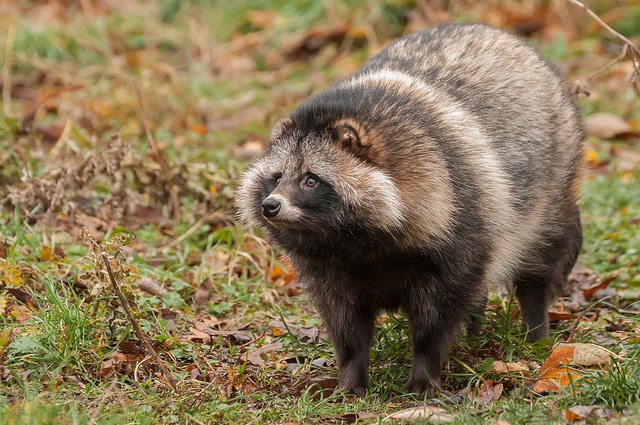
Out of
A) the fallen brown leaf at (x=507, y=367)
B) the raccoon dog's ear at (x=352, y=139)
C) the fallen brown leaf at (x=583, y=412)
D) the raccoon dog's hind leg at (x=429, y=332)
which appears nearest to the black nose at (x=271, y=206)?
the raccoon dog's ear at (x=352, y=139)

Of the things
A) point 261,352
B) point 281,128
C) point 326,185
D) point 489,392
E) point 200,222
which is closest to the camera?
point 326,185

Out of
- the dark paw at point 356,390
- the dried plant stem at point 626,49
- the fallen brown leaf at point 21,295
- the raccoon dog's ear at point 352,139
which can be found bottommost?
the dark paw at point 356,390

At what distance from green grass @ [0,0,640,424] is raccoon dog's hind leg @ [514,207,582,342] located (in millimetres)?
105

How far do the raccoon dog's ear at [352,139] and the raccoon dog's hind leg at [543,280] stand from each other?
1.77 m

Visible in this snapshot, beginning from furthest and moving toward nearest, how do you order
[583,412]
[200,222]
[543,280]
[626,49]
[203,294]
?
[200,222] → [203,294] → [543,280] → [626,49] → [583,412]

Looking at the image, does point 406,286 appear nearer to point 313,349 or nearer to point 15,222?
point 313,349

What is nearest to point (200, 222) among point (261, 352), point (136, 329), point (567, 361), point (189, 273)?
point (189, 273)

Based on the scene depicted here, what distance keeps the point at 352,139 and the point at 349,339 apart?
3.79 feet

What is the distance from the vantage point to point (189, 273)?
23.4 ft

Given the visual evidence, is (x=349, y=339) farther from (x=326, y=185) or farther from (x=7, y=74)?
(x=7, y=74)

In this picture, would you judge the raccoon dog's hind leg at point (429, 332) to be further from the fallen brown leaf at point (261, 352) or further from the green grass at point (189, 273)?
the fallen brown leaf at point (261, 352)

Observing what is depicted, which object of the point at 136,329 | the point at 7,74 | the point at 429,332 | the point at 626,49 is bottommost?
the point at 429,332

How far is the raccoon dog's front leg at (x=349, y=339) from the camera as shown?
565 cm

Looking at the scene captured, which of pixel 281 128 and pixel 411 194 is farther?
pixel 281 128
